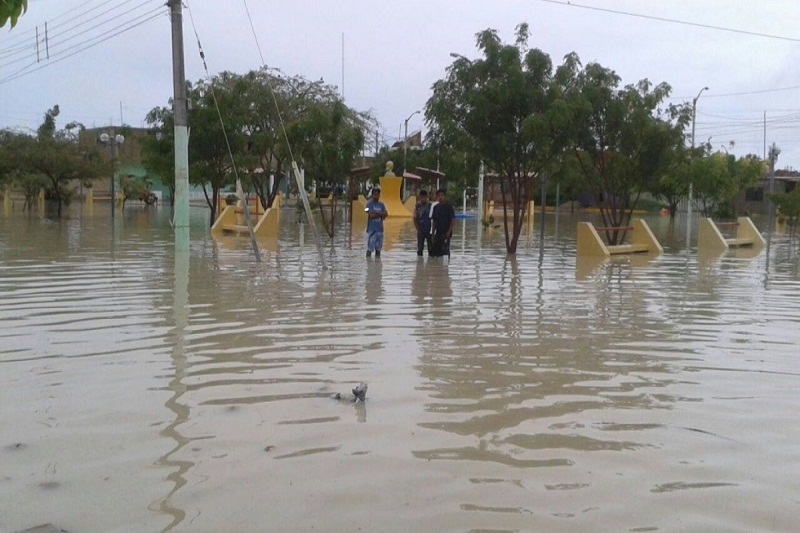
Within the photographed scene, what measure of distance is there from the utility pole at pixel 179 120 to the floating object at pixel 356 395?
40.4 ft

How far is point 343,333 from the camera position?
860cm

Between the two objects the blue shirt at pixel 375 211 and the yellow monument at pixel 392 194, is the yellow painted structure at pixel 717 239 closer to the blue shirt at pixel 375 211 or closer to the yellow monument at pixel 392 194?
the blue shirt at pixel 375 211

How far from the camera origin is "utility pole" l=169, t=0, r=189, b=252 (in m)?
17.4

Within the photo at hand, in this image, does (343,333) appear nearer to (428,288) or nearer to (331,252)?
(428,288)

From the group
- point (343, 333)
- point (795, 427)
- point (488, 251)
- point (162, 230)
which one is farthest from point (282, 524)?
point (162, 230)

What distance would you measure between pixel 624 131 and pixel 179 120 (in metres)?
11.1

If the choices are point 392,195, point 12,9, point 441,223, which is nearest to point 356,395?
point 12,9

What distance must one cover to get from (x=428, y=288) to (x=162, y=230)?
17.9m

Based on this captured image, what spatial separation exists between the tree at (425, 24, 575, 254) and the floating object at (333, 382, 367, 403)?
13.7 metres

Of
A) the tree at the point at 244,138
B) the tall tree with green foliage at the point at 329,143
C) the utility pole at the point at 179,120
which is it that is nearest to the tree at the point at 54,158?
the tree at the point at 244,138

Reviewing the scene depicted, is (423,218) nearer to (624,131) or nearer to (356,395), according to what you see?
(624,131)

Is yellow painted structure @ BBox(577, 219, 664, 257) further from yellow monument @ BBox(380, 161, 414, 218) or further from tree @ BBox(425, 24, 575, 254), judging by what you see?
yellow monument @ BBox(380, 161, 414, 218)

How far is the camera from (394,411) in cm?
569

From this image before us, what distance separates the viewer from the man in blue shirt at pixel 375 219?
56.8 feet
